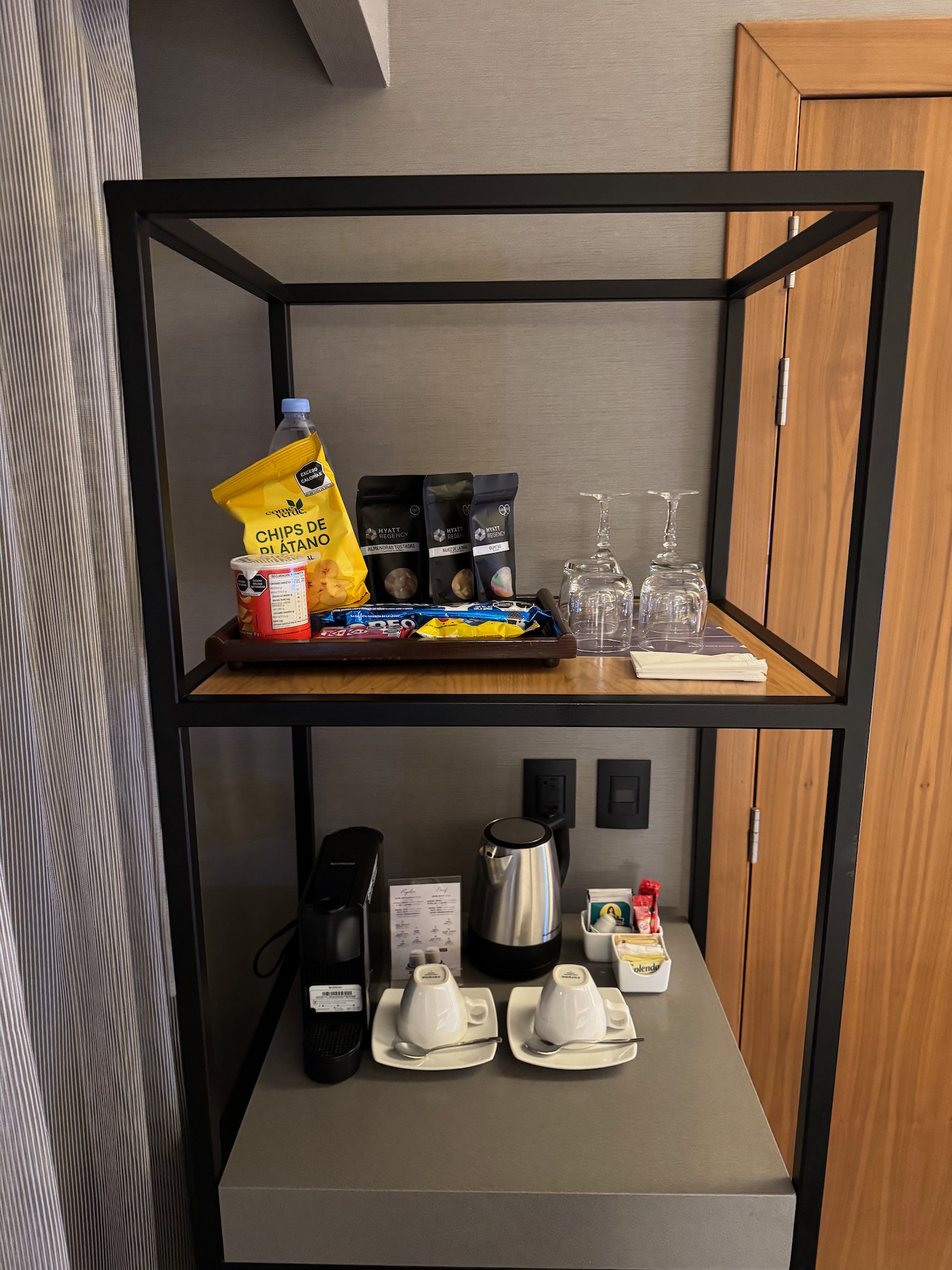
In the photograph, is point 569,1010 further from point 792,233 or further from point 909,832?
point 792,233

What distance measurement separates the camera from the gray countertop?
3.11 ft

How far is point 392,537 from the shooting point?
1.16 meters

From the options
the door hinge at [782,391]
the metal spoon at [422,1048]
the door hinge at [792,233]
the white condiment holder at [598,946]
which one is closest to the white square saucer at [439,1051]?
the metal spoon at [422,1048]

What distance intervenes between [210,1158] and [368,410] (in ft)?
3.32

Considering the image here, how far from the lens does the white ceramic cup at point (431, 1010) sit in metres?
1.11

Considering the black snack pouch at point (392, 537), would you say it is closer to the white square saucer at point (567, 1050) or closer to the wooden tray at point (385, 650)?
the wooden tray at point (385, 650)

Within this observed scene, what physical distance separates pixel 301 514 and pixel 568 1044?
75 cm

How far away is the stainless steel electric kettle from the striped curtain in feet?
1.48

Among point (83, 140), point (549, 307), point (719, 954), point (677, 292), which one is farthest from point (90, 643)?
point (719, 954)

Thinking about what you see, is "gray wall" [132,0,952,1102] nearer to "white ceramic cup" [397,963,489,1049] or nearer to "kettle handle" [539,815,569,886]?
"kettle handle" [539,815,569,886]

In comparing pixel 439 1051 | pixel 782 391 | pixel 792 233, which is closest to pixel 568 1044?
pixel 439 1051

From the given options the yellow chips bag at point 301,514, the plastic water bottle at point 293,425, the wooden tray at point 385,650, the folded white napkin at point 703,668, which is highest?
the plastic water bottle at point 293,425

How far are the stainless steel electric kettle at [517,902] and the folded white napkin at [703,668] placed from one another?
421 millimetres

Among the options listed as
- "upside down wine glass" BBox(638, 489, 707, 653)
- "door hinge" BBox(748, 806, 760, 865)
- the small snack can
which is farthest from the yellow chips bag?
"door hinge" BBox(748, 806, 760, 865)
